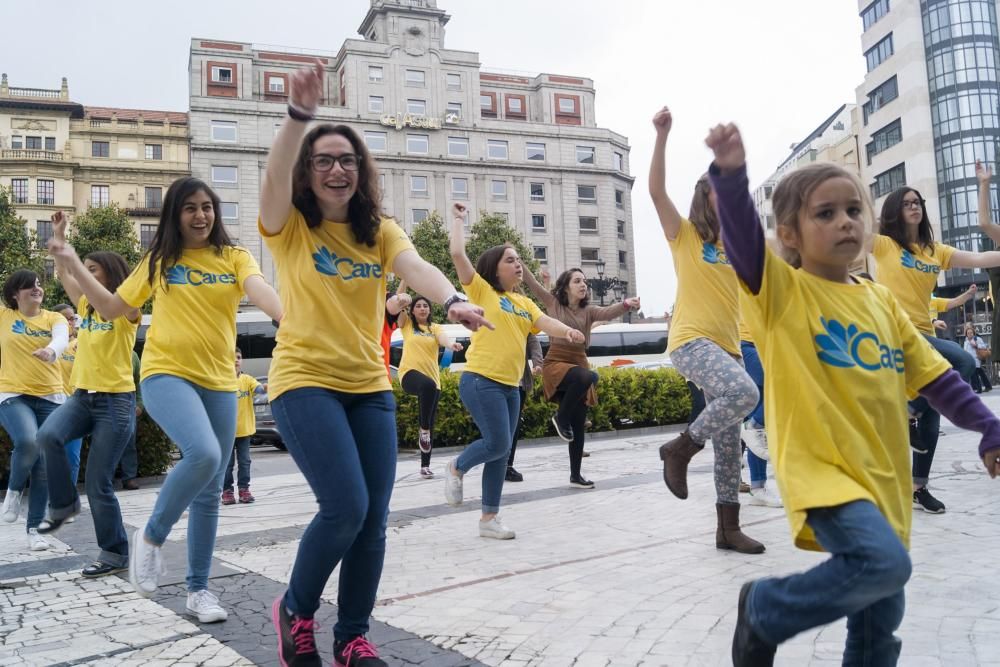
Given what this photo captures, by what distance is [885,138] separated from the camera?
53.6 m

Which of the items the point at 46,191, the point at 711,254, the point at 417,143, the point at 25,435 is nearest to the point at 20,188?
the point at 46,191

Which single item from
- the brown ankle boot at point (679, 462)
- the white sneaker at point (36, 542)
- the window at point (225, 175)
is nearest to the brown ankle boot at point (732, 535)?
the brown ankle boot at point (679, 462)

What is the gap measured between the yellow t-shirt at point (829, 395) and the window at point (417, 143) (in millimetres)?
64418

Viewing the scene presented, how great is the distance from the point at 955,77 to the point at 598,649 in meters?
56.1

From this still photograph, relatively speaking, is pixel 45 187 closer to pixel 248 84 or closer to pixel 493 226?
pixel 248 84

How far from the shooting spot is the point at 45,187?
2158 inches

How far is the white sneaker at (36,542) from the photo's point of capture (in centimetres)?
575

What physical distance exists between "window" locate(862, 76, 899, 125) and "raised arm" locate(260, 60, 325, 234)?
189 ft

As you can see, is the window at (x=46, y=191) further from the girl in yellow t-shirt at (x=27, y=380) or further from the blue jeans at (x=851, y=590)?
the blue jeans at (x=851, y=590)

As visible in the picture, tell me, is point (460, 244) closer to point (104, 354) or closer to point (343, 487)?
point (104, 354)

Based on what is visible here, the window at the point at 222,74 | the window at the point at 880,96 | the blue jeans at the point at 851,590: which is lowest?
the blue jeans at the point at 851,590

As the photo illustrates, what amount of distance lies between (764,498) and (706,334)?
2160 mm

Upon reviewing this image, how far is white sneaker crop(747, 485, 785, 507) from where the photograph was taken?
6214 mm

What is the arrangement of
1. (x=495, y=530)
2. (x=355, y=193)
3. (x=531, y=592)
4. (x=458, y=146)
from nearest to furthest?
(x=355, y=193) → (x=531, y=592) → (x=495, y=530) → (x=458, y=146)
